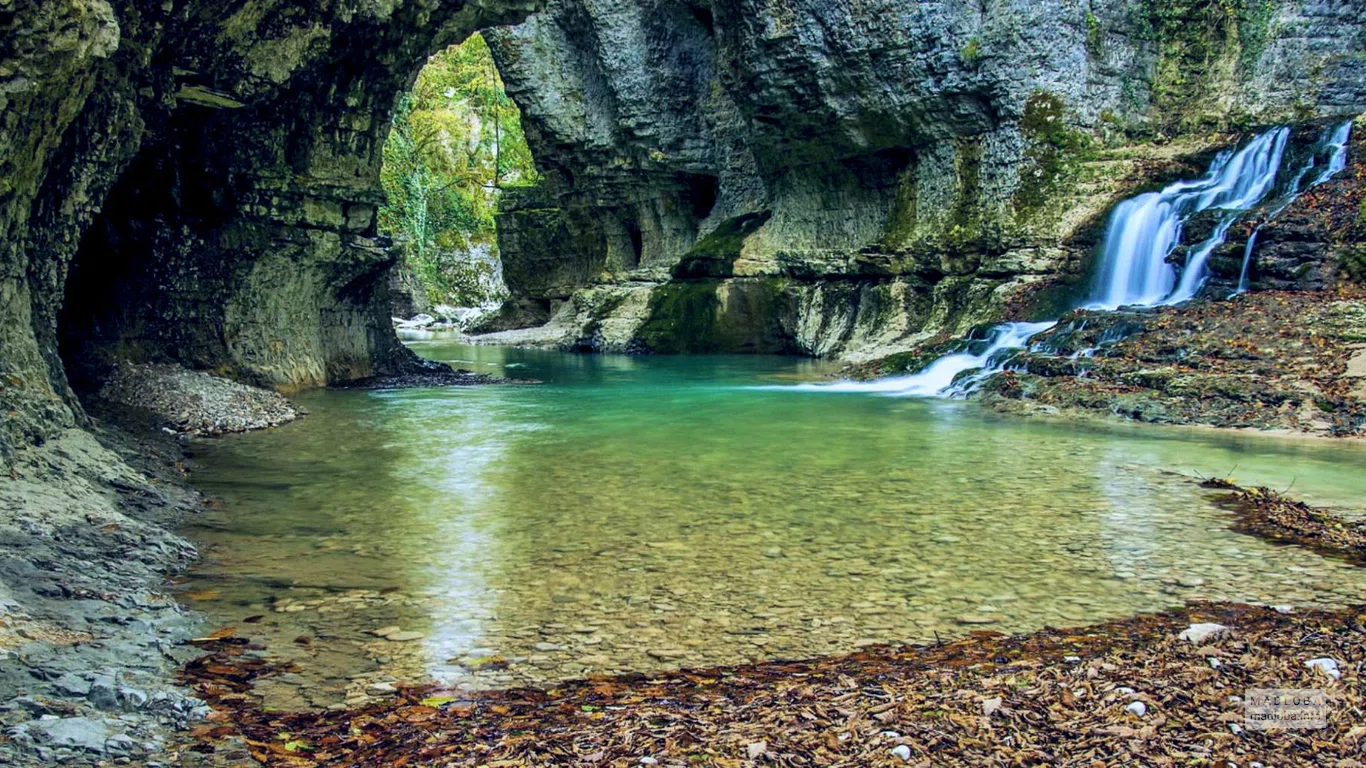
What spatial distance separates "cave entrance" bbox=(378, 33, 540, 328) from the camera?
64312 millimetres

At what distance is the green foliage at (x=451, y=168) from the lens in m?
65.2

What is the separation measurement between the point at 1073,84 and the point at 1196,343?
33.1 ft

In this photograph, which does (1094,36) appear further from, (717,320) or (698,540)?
(698,540)

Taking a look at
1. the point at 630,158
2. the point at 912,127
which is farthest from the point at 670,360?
the point at 630,158

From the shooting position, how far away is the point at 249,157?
15.9m

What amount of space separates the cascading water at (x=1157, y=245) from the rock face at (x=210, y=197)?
27.2ft

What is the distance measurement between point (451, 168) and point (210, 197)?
183 ft

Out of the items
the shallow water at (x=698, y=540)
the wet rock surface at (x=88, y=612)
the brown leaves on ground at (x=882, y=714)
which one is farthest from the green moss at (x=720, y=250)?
the brown leaves on ground at (x=882, y=714)

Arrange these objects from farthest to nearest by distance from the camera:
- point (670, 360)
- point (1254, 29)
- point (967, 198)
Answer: point (670, 360) → point (967, 198) → point (1254, 29)

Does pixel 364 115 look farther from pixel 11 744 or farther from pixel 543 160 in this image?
pixel 543 160

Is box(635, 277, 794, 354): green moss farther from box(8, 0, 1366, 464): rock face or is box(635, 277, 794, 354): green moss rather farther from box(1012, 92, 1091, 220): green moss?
box(1012, 92, 1091, 220): green moss

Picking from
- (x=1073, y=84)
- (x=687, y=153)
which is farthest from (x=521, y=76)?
(x=1073, y=84)

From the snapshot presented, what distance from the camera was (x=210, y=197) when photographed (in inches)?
612

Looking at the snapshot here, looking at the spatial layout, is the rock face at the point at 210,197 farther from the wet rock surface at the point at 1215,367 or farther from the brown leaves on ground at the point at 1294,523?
the wet rock surface at the point at 1215,367
